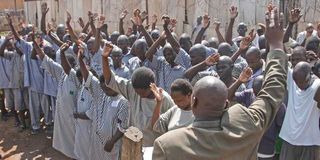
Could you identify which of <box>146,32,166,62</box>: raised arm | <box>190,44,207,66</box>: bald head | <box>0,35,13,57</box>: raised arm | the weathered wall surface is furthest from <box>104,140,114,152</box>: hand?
the weathered wall surface

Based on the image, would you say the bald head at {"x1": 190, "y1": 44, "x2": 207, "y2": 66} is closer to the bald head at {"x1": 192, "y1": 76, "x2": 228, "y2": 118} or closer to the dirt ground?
the dirt ground

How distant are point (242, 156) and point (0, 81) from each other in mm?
6485

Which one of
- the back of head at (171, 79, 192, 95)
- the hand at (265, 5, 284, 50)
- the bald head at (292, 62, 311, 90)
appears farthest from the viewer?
the bald head at (292, 62, 311, 90)

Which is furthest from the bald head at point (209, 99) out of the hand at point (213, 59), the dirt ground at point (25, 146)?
the dirt ground at point (25, 146)

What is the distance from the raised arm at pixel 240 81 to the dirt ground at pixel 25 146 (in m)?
3.40

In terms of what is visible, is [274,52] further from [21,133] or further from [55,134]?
[21,133]

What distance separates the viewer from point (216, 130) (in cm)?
195

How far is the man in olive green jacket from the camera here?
1.90m

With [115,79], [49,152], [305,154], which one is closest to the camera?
[115,79]

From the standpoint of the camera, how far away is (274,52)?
2.29 meters

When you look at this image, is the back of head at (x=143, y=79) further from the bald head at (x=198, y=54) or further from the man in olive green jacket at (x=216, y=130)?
the bald head at (x=198, y=54)

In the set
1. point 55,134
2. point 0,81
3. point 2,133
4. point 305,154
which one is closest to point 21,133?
point 2,133

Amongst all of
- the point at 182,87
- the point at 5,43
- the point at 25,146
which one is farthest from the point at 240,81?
the point at 5,43

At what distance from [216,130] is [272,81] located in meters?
A: 0.50
